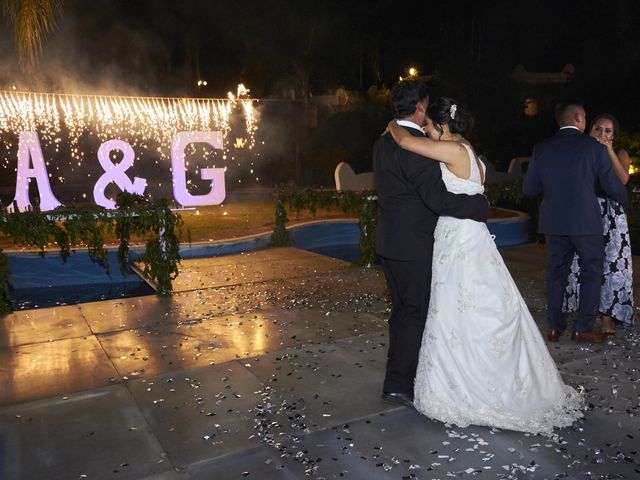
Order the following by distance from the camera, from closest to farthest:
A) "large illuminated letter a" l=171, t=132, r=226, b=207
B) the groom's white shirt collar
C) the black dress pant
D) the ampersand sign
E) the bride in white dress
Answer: the bride in white dress → the groom's white shirt collar → the black dress pant → the ampersand sign → "large illuminated letter a" l=171, t=132, r=226, b=207

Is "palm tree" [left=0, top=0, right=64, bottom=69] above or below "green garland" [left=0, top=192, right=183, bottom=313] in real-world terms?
above

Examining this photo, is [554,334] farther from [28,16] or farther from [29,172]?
[29,172]

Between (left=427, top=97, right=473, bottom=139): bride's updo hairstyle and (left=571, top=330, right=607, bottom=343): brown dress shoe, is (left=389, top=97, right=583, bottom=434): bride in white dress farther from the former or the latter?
(left=571, top=330, right=607, bottom=343): brown dress shoe

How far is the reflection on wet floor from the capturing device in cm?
324

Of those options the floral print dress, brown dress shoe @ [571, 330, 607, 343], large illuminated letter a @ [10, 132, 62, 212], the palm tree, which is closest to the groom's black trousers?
brown dress shoe @ [571, 330, 607, 343]

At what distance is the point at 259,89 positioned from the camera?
3744cm

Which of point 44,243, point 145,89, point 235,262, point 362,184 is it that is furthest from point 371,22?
point 44,243

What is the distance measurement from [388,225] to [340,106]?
101 ft

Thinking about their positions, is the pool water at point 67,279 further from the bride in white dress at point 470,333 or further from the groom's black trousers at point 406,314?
the bride in white dress at point 470,333

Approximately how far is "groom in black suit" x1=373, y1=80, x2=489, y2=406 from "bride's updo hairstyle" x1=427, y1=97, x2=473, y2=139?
0.07m

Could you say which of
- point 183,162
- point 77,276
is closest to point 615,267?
point 77,276

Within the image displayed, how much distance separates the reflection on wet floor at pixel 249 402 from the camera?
3.24 metres

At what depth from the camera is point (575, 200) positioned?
480 cm

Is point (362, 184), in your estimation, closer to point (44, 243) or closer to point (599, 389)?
point (44, 243)
